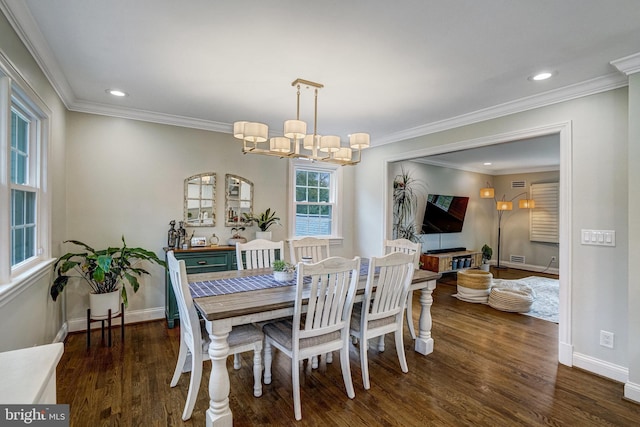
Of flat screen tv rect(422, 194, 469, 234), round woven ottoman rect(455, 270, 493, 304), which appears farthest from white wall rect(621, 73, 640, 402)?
flat screen tv rect(422, 194, 469, 234)

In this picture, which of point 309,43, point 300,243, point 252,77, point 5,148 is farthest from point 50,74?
point 300,243

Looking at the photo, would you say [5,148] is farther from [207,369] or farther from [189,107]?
[207,369]

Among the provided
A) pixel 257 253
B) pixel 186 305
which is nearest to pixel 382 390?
pixel 186 305

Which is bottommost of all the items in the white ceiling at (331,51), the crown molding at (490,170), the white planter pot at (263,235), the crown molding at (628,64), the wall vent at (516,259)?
the wall vent at (516,259)

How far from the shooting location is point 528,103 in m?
3.13

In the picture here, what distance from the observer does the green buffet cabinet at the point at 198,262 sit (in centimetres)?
360

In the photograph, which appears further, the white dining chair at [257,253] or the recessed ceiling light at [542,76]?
the white dining chair at [257,253]

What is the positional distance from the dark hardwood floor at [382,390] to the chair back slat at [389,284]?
1.86 ft

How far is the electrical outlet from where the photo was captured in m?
2.65

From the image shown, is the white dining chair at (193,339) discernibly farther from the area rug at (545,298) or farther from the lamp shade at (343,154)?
the area rug at (545,298)

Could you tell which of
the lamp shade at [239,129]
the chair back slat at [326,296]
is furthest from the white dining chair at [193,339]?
the lamp shade at [239,129]

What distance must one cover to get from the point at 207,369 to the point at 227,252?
147 centimetres

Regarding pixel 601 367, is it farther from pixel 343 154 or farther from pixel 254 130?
pixel 254 130

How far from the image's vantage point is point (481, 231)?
7.90 m
